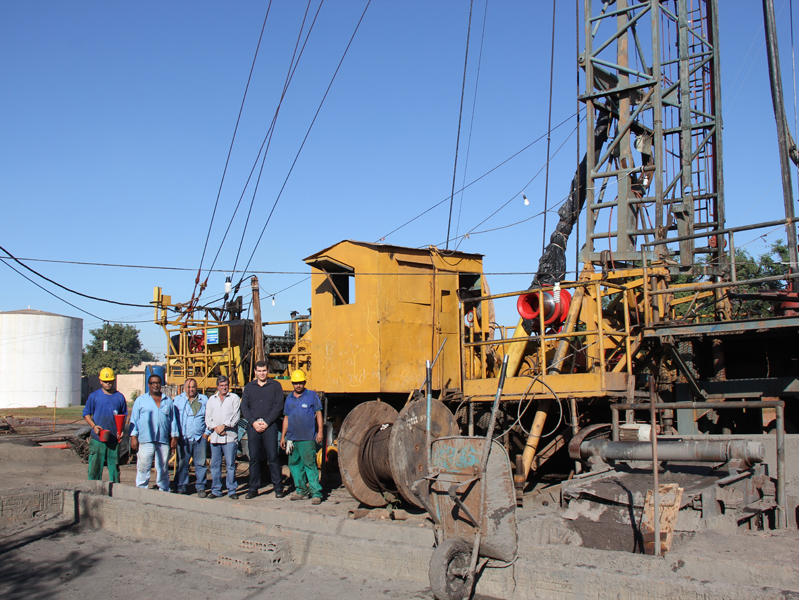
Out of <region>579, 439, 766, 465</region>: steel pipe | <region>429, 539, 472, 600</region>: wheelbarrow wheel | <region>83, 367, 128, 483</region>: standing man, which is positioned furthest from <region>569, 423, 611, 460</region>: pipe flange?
<region>83, 367, 128, 483</region>: standing man

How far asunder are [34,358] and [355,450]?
58.0 meters

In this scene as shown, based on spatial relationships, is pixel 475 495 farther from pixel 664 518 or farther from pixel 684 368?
pixel 684 368

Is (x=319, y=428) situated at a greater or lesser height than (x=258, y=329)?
lesser

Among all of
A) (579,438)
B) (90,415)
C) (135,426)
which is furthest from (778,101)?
(90,415)

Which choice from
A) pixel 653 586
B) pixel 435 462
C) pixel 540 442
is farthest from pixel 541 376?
pixel 653 586

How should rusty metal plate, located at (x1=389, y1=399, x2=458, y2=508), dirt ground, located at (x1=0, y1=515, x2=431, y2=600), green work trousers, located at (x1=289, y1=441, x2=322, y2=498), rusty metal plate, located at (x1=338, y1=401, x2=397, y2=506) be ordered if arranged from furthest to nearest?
green work trousers, located at (x1=289, y1=441, x2=322, y2=498) → rusty metal plate, located at (x1=338, y1=401, x2=397, y2=506) → rusty metal plate, located at (x1=389, y1=399, x2=458, y2=508) → dirt ground, located at (x1=0, y1=515, x2=431, y2=600)

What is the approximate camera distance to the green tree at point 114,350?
7650 cm

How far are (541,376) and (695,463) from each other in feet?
6.71

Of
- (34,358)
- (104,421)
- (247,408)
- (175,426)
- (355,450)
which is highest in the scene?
(34,358)

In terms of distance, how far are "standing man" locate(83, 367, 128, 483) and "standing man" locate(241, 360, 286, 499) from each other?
1.87 meters

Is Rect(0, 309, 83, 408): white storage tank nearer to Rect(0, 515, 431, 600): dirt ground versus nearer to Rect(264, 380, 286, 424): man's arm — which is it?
Rect(264, 380, 286, 424): man's arm

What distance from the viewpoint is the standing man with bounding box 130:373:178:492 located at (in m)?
8.98

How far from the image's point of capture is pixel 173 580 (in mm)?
5992

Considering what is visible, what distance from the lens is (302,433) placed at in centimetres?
877
